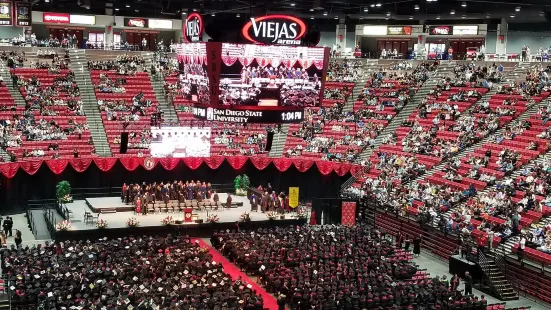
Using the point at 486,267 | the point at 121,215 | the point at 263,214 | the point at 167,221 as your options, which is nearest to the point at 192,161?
the point at 263,214

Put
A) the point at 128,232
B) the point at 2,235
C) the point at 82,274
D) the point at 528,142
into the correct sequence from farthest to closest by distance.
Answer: the point at 528,142
the point at 128,232
the point at 2,235
the point at 82,274

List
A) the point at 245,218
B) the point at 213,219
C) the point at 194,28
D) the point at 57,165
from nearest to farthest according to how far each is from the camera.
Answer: the point at 194,28, the point at 213,219, the point at 245,218, the point at 57,165

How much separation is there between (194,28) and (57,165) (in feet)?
61.0

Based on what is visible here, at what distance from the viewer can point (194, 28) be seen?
1241 inches

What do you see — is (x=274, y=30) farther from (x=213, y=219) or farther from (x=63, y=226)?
(x=63, y=226)

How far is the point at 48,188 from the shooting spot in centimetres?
4581

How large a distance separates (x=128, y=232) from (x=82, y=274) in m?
10.7

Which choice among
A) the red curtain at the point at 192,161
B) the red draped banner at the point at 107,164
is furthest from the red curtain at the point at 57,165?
the red curtain at the point at 192,161

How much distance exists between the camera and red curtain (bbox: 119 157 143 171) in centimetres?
4762

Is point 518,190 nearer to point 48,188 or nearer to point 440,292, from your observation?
point 440,292

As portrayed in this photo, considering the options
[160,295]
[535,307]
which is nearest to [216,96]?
[160,295]

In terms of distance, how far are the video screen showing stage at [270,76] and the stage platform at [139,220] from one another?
39.5 feet

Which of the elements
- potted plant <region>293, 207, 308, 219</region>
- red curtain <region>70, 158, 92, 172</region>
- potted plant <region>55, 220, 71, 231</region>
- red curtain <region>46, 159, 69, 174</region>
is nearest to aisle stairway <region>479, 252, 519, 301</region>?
potted plant <region>293, 207, 308, 219</region>

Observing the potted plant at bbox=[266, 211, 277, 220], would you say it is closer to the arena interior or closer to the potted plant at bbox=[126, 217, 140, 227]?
the arena interior
